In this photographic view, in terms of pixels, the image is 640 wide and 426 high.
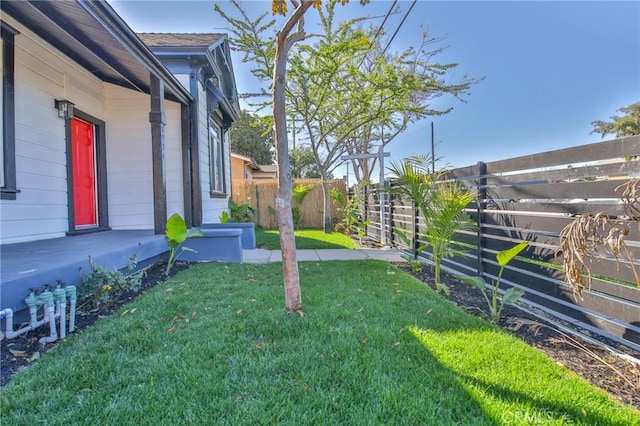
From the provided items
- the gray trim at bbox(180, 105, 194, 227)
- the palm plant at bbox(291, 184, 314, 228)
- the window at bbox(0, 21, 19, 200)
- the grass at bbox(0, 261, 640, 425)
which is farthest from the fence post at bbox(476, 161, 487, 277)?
the palm plant at bbox(291, 184, 314, 228)

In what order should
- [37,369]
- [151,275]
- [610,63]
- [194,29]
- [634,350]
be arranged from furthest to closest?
[610,63], [194,29], [151,275], [634,350], [37,369]

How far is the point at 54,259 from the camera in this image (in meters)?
3.02

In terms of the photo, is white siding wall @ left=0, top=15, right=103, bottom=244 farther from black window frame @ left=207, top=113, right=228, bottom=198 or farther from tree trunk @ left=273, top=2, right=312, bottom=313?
tree trunk @ left=273, top=2, right=312, bottom=313

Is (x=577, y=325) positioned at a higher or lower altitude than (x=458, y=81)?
lower

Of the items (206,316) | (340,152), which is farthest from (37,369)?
(340,152)

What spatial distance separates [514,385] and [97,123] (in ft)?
22.9

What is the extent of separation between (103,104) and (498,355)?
718 cm

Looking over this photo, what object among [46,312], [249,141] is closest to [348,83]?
[46,312]

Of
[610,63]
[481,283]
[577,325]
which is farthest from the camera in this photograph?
[610,63]

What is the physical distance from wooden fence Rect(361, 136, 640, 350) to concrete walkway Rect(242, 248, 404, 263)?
2049 mm

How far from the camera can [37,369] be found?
6.43 ft

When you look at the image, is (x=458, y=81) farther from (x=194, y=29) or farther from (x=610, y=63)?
(x=194, y=29)

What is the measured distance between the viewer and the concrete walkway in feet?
19.9

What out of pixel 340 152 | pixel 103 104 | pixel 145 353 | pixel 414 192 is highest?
pixel 340 152
